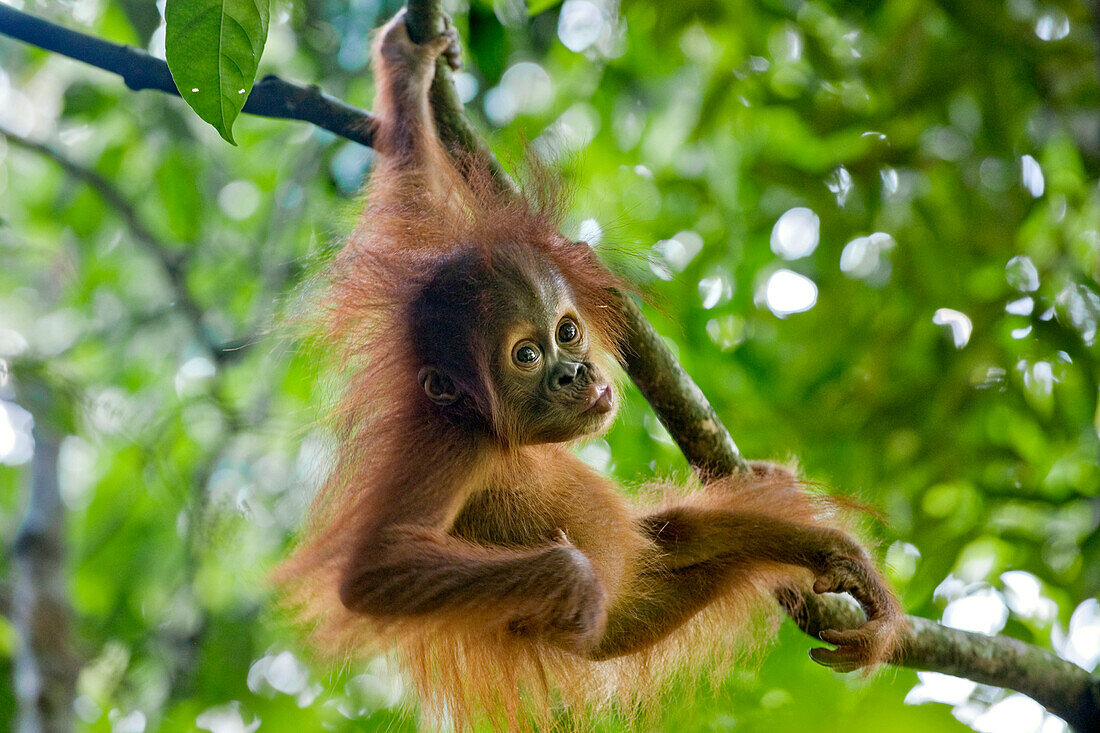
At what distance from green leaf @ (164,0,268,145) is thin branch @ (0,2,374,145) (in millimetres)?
1032

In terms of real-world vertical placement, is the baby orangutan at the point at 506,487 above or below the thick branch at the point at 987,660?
above

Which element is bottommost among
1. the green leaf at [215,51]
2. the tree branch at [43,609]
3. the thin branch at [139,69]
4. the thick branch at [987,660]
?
the tree branch at [43,609]

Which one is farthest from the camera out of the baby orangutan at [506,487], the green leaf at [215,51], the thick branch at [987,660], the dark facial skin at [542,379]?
the thick branch at [987,660]

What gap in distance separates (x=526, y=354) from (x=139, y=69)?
4.58 feet

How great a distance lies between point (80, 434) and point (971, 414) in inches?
140

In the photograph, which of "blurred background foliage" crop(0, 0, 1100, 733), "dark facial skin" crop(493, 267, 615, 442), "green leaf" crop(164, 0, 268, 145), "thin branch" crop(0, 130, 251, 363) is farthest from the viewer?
"thin branch" crop(0, 130, 251, 363)

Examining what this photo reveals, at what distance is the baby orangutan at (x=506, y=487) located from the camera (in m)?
2.62

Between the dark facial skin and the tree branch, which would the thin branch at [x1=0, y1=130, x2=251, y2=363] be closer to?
the tree branch

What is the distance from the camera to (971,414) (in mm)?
3998

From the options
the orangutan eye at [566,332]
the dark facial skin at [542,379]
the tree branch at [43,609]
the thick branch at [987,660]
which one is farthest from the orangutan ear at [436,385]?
the tree branch at [43,609]

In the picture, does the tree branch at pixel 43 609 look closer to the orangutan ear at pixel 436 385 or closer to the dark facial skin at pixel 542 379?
the orangutan ear at pixel 436 385

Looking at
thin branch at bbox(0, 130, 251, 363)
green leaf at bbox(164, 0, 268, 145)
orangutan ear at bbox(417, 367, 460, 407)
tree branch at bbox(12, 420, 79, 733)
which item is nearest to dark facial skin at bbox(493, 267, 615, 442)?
orangutan ear at bbox(417, 367, 460, 407)

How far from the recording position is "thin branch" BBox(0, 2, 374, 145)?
276cm

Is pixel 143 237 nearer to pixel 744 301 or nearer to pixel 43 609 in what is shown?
pixel 43 609
